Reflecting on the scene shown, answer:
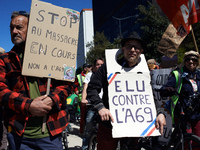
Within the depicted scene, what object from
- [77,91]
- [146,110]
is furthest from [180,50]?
[146,110]

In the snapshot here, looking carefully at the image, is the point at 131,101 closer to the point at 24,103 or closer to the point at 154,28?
the point at 24,103

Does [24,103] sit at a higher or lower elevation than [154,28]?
lower

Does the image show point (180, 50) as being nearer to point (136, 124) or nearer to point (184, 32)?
point (184, 32)

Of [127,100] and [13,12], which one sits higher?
[13,12]

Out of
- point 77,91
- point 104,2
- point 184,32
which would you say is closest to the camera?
point 184,32

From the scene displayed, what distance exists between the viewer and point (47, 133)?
1.92 m

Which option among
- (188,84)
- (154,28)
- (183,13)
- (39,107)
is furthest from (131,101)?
(154,28)

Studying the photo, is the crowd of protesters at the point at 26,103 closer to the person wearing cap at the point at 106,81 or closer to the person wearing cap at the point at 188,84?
the person wearing cap at the point at 106,81

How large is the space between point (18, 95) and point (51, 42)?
618mm

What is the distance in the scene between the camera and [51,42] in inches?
79.4

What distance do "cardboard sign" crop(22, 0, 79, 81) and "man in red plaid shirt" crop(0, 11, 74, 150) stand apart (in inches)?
3.9

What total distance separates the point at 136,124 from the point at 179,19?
3.07 m

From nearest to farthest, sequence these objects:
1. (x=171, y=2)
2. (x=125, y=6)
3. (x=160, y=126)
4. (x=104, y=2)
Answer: (x=160, y=126) < (x=171, y=2) < (x=125, y=6) < (x=104, y=2)

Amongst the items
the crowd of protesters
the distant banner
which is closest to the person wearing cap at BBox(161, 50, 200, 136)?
the distant banner
